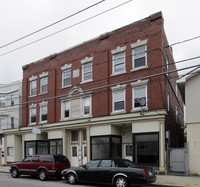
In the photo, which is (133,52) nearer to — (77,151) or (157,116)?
(157,116)

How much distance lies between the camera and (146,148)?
18.3 m

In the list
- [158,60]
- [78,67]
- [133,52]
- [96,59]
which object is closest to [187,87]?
[158,60]

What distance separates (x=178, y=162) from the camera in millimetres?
17078

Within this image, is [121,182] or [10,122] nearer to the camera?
[121,182]

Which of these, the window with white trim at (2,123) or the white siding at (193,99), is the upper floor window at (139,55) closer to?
the white siding at (193,99)

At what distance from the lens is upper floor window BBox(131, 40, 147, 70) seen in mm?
19236

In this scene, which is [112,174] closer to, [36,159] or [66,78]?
[36,159]

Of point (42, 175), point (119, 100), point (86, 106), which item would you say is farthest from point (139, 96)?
point (42, 175)

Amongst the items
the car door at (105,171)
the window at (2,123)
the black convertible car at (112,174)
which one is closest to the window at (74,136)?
the black convertible car at (112,174)

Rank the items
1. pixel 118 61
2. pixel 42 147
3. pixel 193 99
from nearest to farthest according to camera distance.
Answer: pixel 193 99
pixel 118 61
pixel 42 147

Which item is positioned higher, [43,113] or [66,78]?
[66,78]

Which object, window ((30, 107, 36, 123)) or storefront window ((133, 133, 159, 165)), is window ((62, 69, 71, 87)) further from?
storefront window ((133, 133, 159, 165))

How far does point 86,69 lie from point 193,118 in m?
9.73

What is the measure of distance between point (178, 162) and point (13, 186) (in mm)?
10028
